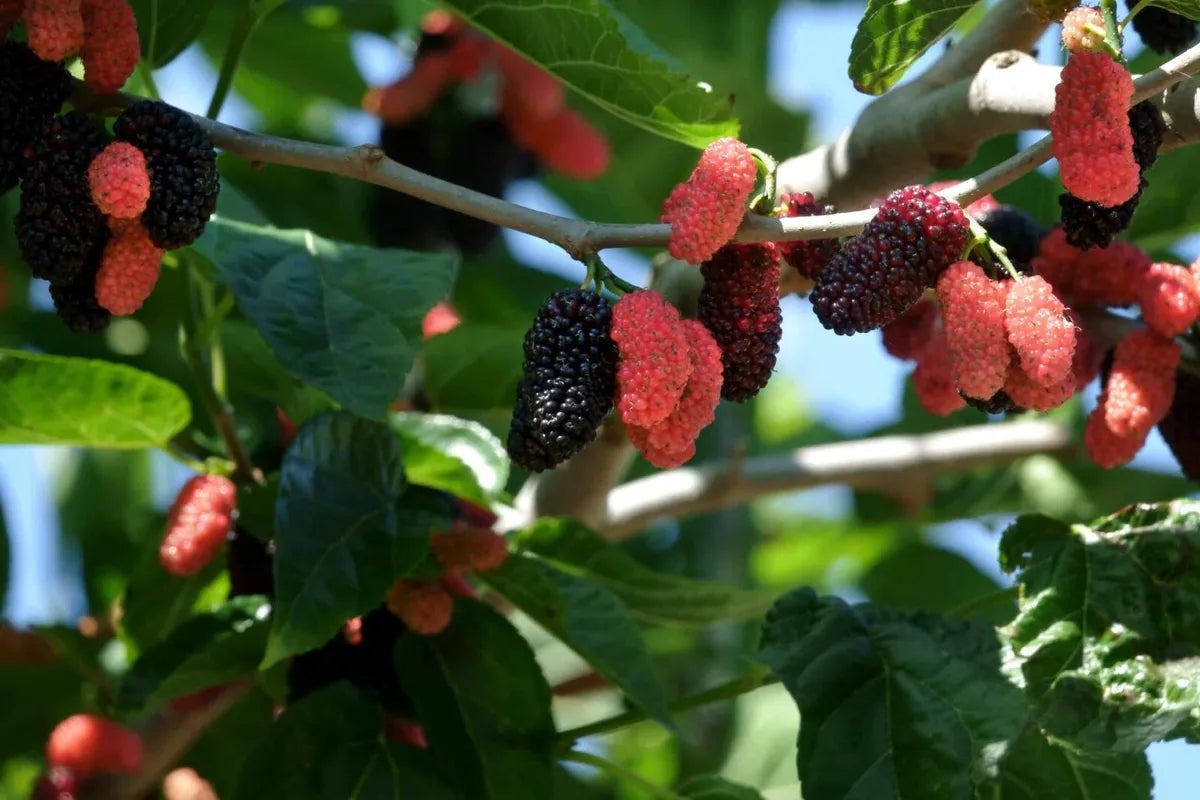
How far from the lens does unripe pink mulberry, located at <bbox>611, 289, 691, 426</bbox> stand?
3.31 feet

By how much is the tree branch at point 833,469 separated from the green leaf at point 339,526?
519 mm

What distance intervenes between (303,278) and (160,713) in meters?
0.71

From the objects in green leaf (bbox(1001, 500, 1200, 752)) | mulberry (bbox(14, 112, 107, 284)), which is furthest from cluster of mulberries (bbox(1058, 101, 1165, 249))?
mulberry (bbox(14, 112, 107, 284))

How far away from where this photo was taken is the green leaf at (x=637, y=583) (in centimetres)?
156

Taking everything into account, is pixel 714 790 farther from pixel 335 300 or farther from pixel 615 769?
pixel 335 300

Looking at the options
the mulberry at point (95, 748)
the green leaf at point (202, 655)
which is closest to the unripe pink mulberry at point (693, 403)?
the green leaf at point (202, 655)

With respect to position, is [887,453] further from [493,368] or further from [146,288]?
[146,288]

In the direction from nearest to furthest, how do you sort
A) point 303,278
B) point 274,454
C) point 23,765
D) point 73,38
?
point 73,38 → point 303,278 → point 274,454 → point 23,765

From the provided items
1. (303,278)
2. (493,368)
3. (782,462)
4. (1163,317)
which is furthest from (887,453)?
(303,278)

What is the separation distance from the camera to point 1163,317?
1.34 metres

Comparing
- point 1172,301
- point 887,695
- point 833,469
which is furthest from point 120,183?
point 833,469

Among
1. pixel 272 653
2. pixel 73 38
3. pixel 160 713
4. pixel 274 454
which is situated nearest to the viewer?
pixel 73 38

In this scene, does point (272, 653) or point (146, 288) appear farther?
point (272, 653)

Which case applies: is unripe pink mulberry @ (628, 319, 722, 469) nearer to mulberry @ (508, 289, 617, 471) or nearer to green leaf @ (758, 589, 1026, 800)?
mulberry @ (508, 289, 617, 471)
